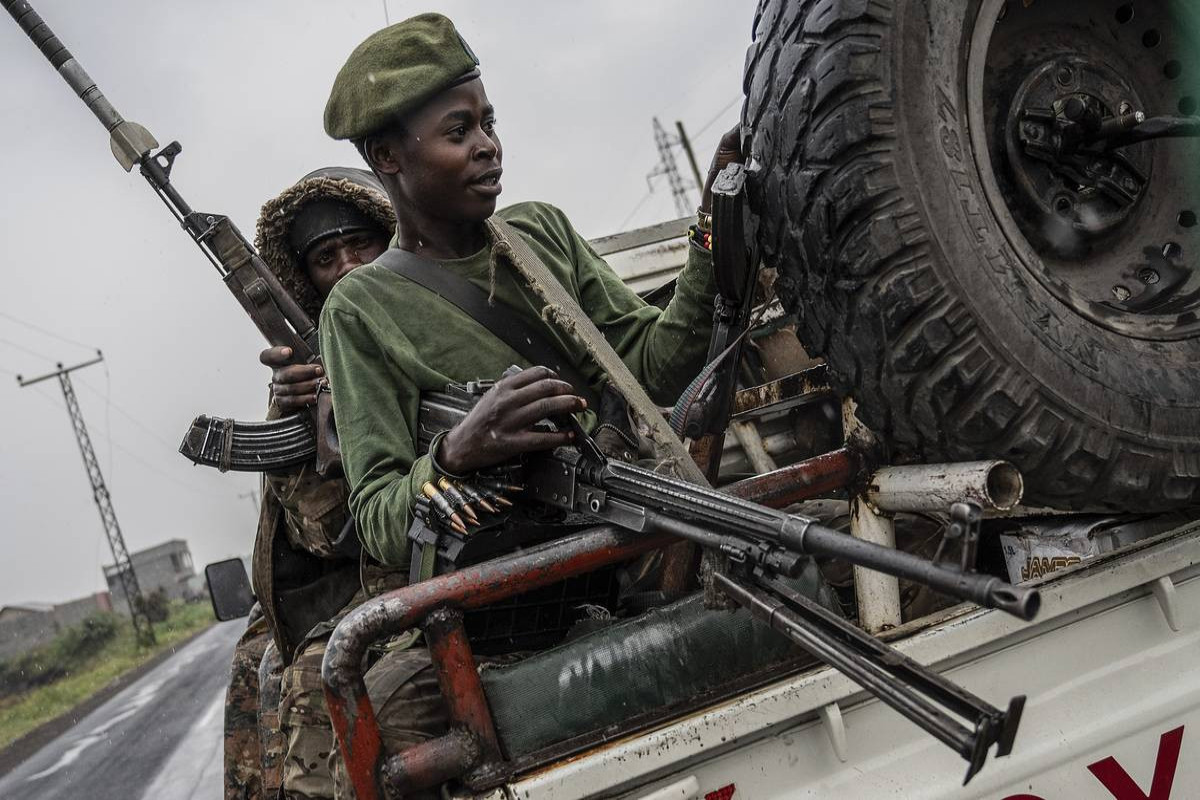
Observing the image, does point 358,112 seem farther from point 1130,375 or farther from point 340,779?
point 1130,375

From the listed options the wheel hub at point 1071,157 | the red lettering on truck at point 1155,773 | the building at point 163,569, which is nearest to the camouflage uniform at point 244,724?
the red lettering on truck at point 1155,773

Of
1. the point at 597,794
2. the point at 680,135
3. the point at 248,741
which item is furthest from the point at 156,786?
the point at 680,135

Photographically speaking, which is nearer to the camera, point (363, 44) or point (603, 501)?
point (603, 501)

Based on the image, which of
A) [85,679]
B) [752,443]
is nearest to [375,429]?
[752,443]

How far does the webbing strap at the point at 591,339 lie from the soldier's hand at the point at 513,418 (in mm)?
183

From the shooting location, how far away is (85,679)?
28.4 metres

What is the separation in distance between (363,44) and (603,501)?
1250 millimetres

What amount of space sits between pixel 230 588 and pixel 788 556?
2908 millimetres

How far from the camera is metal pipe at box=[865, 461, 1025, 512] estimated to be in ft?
5.14

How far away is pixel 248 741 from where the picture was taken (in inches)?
134

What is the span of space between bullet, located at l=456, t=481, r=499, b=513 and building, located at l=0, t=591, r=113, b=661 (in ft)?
132

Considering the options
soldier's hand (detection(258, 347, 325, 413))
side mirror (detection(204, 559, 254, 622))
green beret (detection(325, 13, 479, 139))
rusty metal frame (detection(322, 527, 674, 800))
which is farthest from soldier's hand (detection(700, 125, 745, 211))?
side mirror (detection(204, 559, 254, 622))

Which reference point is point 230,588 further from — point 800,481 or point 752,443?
point 800,481

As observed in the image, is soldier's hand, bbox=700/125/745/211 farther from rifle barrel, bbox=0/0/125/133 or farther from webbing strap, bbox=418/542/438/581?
rifle barrel, bbox=0/0/125/133
